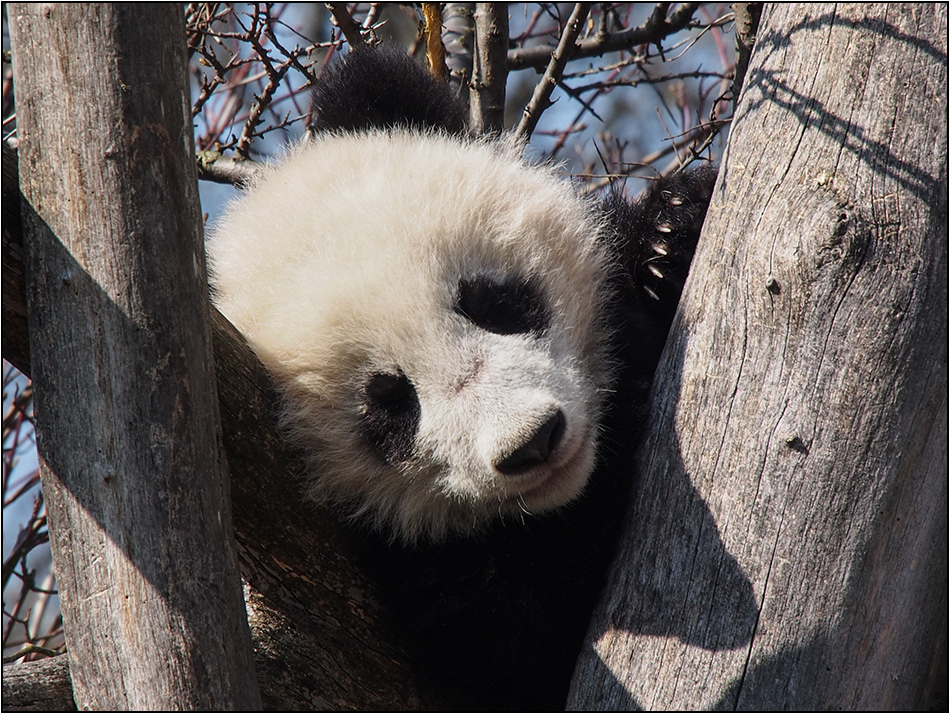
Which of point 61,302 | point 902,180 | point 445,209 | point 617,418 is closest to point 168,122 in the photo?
point 61,302

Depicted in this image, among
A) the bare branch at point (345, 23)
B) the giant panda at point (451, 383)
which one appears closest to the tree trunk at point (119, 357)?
the giant panda at point (451, 383)

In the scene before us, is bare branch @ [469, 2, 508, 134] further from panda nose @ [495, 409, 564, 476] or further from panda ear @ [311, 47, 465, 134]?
panda nose @ [495, 409, 564, 476]

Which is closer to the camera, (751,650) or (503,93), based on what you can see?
(751,650)

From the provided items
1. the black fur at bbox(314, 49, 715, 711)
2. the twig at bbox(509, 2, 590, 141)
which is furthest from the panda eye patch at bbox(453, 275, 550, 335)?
the twig at bbox(509, 2, 590, 141)

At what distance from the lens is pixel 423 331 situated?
2170mm

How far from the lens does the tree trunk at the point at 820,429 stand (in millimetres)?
1830

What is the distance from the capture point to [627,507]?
83.8 inches

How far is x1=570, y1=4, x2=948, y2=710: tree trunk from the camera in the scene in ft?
6.00

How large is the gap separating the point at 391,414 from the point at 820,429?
3.35ft

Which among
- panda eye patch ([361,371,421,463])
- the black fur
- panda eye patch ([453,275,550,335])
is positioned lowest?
the black fur

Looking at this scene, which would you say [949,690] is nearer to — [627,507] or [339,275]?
[627,507]

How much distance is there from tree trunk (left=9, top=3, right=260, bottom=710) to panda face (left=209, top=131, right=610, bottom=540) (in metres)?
0.63

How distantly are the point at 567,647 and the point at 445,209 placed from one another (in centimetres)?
116

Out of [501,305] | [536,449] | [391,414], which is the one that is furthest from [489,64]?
[536,449]
